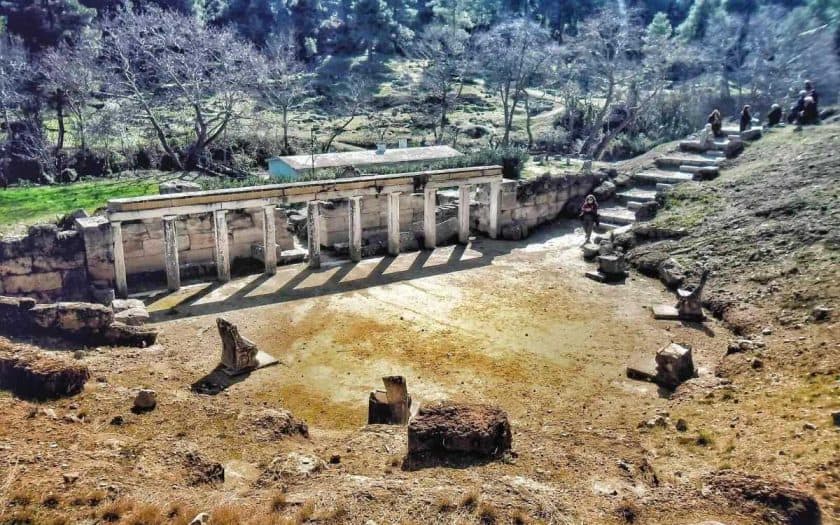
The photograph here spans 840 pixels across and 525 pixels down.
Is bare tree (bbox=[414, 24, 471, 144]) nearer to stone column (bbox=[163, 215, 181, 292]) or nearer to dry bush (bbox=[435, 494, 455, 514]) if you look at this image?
stone column (bbox=[163, 215, 181, 292])

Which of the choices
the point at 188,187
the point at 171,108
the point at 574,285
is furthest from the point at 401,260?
the point at 171,108

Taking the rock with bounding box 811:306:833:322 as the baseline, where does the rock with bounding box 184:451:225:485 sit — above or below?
below

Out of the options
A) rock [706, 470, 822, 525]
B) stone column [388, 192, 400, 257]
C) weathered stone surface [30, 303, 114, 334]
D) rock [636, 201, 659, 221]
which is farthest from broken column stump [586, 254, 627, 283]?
weathered stone surface [30, 303, 114, 334]

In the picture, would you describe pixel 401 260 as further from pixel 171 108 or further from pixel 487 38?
pixel 487 38

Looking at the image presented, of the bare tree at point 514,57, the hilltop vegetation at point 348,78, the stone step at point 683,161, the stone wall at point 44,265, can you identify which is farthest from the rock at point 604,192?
the stone wall at point 44,265

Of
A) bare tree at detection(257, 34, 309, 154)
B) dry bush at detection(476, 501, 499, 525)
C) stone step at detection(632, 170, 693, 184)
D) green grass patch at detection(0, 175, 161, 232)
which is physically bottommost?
dry bush at detection(476, 501, 499, 525)

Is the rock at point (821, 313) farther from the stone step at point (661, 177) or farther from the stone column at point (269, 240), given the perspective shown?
the stone column at point (269, 240)

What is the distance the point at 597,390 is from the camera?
45.0 feet

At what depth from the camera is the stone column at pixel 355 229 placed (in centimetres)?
2253

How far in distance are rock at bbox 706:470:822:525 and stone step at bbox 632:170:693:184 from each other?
20206mm

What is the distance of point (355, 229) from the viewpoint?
22.8 m

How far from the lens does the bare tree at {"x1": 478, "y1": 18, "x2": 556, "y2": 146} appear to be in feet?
152

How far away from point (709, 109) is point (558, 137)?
468 inches

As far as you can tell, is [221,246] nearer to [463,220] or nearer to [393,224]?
[393,224]
